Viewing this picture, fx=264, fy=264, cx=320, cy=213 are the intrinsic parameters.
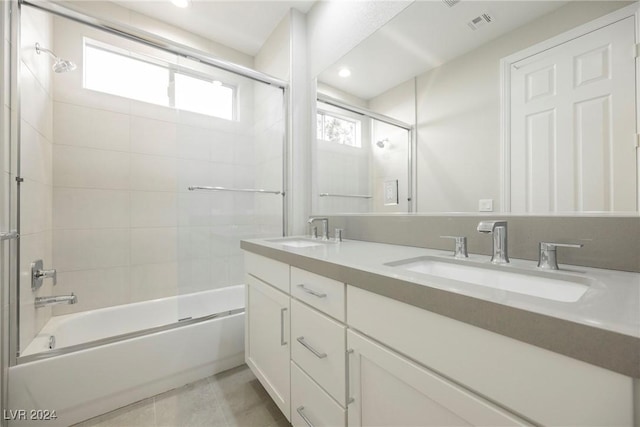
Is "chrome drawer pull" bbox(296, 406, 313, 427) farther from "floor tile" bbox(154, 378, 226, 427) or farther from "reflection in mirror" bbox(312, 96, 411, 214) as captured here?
"reflection in mirror" bbox(312, 96, 411, 214)

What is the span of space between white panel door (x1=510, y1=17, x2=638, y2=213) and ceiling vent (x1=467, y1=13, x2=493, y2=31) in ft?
0.79

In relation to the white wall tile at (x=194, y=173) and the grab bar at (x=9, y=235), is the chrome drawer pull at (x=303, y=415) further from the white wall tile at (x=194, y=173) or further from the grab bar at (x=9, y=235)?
the white wall tile at (x=194, y=173)

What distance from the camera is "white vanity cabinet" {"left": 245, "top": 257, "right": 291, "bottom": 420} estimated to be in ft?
3.67

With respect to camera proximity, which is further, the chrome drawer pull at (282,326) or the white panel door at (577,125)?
the chrome drawer pull at (282,326)

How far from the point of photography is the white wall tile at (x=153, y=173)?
6.84 feet

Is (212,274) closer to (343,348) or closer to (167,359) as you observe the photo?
(167,359)

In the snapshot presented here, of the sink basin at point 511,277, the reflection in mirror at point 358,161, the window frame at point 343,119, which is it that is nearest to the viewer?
the sink basin at point 511,277

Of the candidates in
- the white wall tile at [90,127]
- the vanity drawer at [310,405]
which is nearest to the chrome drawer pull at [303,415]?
the vanity drawer at [310,405]

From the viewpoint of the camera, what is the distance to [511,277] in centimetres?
76

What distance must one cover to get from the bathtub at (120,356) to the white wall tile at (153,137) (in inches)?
47.2

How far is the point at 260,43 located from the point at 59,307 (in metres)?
2.59

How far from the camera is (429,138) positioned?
1.23 metres

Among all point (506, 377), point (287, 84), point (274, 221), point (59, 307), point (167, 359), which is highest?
point (287, 84)

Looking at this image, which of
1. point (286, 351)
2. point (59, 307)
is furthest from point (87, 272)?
point (286, 351)
